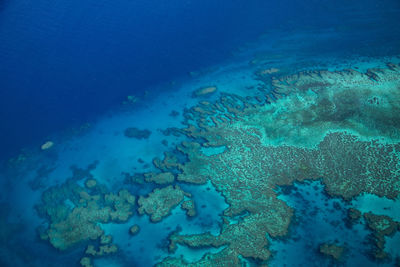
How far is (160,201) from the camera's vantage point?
36.3ft

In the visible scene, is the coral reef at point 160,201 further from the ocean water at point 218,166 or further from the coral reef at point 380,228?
the coral reef at point 380,228

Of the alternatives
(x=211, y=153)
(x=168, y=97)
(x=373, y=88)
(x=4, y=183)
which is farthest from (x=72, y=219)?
(x=373, y=88)

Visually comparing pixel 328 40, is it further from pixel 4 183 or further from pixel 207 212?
pixel 4 183

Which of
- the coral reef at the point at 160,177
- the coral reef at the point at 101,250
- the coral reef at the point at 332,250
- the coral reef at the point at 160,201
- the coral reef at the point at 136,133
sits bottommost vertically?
the coral reef at the point at 332,250

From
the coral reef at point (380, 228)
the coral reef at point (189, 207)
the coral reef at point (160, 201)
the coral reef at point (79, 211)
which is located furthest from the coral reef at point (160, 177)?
the coral reef at point (380, 228)

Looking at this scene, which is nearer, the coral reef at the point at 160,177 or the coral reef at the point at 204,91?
the coral reef at the point at 160,177

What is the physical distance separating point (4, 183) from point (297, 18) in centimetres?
2780

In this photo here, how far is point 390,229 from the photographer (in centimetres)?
923

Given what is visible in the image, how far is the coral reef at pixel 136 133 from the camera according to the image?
47.6 feet

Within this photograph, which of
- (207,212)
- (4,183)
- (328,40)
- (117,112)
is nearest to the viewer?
(207,212)

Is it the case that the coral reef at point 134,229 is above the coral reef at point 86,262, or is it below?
above

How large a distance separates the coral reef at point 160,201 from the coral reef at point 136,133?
426 cm

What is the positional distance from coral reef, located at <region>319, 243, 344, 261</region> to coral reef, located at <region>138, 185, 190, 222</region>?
616cm

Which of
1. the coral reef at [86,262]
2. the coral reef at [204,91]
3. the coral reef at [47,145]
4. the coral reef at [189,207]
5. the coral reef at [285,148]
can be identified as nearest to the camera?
the coral reef at [86,262]
